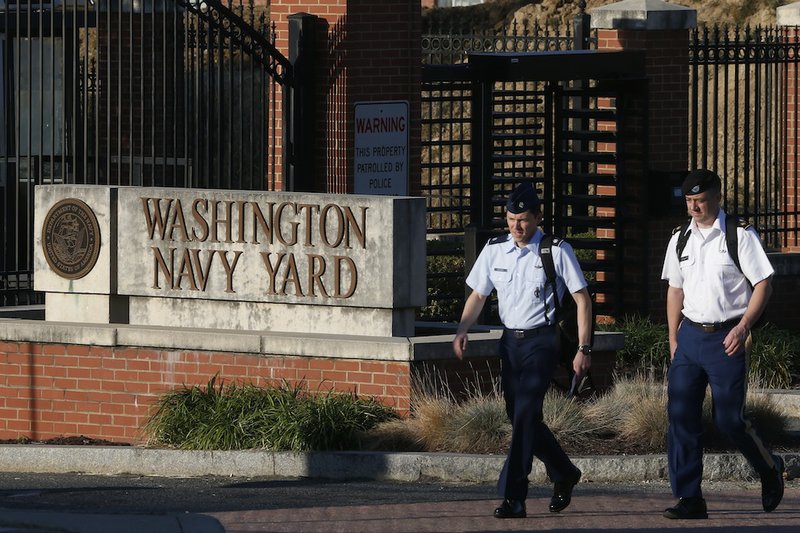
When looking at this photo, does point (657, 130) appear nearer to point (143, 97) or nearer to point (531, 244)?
point (143, 97)

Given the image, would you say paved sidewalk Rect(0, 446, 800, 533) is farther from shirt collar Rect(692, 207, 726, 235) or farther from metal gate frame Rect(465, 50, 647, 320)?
metal gate frame Rect(465, 50, 647, 320)

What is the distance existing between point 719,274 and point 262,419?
139 inches

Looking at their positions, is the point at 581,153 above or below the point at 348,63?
below

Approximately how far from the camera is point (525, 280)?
9039 mm

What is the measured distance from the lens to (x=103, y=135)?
18453mm

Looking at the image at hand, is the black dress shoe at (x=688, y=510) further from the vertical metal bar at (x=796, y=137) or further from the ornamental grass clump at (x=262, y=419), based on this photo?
the vertical metal bar at (x=796, y=137)

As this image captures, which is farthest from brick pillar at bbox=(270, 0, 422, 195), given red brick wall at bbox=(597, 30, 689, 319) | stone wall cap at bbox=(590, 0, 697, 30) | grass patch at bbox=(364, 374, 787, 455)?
grass patch at bbox=(364, 374, 787, 455)

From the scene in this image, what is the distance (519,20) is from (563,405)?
27.7 metres

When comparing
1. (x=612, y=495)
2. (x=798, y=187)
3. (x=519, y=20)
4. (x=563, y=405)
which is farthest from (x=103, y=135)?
(x=519, y=20)

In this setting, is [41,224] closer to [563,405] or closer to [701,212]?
[563,405]

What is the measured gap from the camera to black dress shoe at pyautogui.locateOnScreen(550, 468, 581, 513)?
911 cm

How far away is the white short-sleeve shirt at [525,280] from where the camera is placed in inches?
353

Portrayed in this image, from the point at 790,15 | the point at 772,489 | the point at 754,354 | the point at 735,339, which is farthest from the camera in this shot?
the point at 790,15

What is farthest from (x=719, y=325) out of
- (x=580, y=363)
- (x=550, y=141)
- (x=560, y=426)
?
(x=550, y=141)
